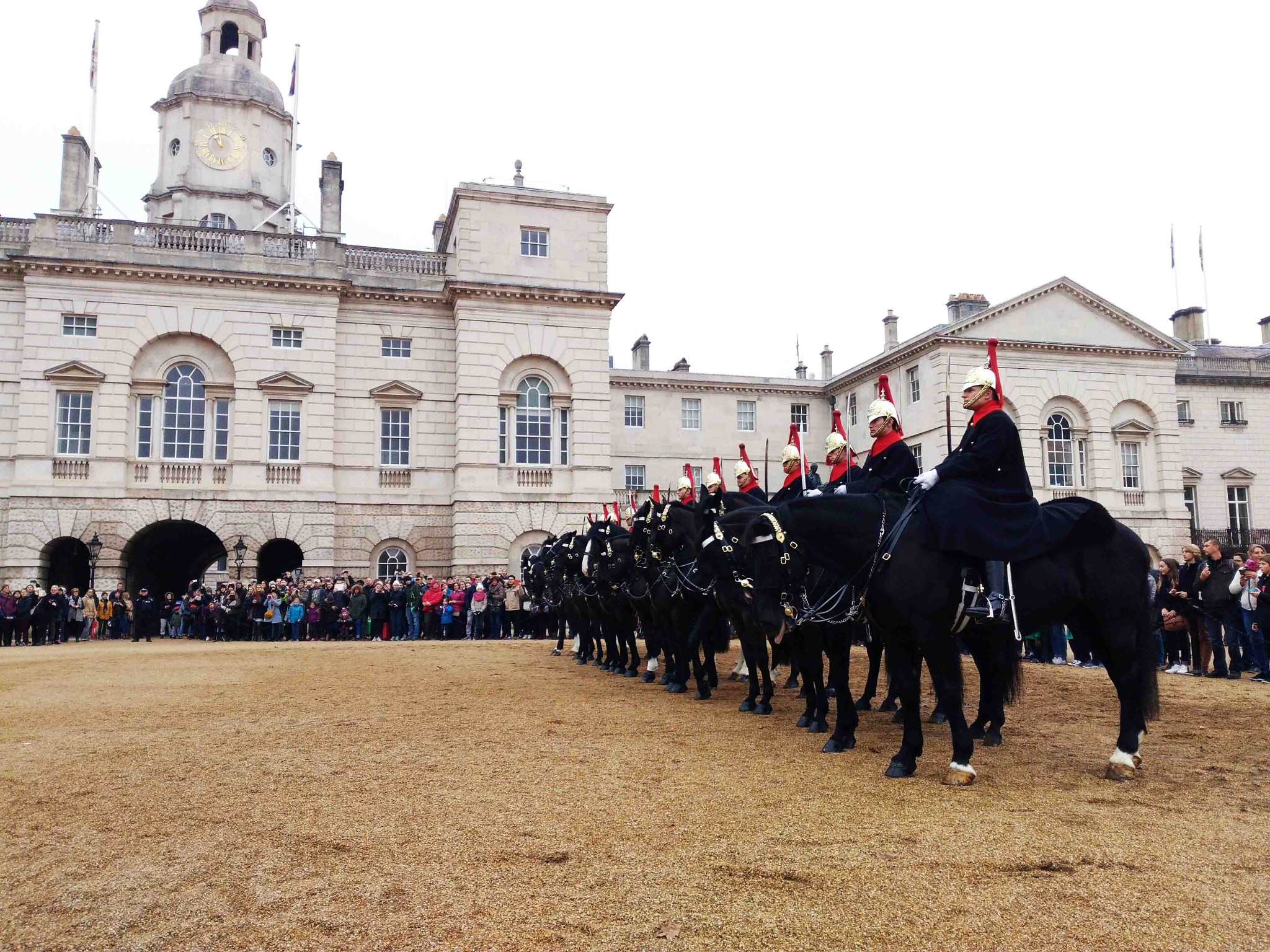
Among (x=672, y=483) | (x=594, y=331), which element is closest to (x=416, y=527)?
(x=594, y=331)

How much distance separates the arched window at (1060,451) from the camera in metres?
41.9

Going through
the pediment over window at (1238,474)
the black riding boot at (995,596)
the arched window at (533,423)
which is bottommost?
the black riding boot at (995,596)

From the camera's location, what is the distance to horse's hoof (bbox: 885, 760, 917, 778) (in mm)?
7203

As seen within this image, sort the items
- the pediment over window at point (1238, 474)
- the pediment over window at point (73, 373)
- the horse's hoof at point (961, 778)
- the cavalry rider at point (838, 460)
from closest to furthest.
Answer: the horse's hoof at point (961, 778)
the cavalry rider at point (838, 460)
the pediment over window at point (73, 373)
the pediment over window at point (1238, 474)

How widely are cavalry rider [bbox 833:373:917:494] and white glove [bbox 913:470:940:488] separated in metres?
1.37

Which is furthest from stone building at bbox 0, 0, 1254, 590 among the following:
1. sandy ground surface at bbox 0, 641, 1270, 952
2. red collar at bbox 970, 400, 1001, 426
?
red collar at bbox 970, 400, 1001, 426

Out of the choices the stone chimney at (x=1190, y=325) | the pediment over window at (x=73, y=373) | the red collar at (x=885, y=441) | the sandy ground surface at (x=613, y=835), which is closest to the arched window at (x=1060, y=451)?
the stone chimney at (x=1190, y=325)

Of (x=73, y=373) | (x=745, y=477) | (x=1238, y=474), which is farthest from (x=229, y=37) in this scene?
(x=1238, y=474)

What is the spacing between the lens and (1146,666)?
779cm

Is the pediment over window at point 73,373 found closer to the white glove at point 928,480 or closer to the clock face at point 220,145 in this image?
the clock face at point 220,145

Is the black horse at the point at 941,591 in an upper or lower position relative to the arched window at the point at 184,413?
lower

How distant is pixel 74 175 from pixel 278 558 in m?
17.1

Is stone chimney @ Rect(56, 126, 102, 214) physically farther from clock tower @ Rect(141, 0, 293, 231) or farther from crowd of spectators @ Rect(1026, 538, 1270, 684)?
crowd of spectators @ Rect(1026, 538, 1270, 684)

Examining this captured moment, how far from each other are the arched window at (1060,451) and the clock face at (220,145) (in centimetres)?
4000
